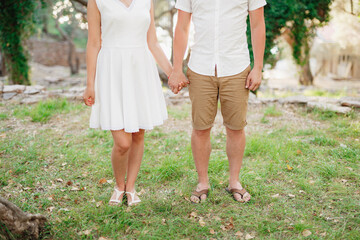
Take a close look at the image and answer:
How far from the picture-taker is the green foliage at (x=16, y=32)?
326 inches

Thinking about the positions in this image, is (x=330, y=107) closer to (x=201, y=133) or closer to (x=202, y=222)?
(x=201, y=133)

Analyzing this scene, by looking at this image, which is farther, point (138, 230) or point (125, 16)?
point (138, 230)

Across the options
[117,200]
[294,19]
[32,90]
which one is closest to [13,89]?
[32,90]

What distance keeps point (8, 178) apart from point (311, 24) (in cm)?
733

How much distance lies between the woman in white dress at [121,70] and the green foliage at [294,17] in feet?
16.3

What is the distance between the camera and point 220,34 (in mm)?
2428

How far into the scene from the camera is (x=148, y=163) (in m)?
3.75

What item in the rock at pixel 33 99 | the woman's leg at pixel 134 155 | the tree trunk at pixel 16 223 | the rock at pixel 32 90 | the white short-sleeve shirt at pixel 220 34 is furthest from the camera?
the rock at pixel 32 90

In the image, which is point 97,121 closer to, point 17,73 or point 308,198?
point 308,198

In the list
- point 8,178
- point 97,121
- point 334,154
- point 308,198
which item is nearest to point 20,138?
point 8,178

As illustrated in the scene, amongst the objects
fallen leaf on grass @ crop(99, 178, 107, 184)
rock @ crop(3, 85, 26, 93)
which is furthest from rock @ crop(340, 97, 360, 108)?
rock @ crop(3, 85, 26, 93)

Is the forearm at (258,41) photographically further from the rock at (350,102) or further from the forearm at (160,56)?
the rock at (350,102)

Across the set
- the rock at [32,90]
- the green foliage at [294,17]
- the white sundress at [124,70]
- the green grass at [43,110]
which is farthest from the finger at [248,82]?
the rock at [32,90]

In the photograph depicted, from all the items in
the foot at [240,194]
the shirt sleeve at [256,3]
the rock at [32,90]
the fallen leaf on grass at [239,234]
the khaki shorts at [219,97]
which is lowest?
the fallen leaf on grass at [239,234]
